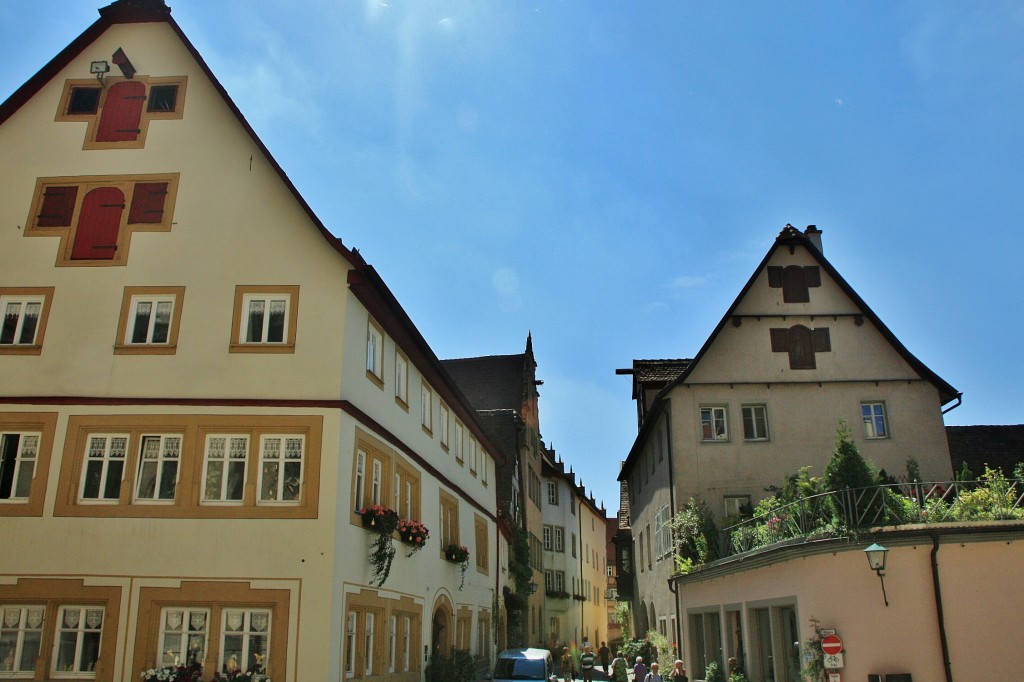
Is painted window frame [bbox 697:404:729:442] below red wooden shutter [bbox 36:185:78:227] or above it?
below

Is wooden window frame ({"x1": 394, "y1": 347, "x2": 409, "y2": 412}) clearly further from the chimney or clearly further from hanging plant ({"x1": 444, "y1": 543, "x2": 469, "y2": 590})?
the chimney

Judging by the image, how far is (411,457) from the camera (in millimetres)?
21594

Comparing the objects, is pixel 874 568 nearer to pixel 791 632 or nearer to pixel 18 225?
pixel 791 632

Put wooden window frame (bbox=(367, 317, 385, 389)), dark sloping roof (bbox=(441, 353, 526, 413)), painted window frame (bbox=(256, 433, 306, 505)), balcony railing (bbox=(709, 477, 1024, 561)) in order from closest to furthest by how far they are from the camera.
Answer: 1. balcony railing (bbox=(709, 477, 1024, 561))
2. painted window frame (bbox=(256, 433, 306, 505))
3. wooden window frame (bbox=(367, 317, 385, 389))
4. dark sloping roof (bbox=(441, 353, 526, 413))

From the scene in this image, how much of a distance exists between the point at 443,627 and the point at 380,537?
311 inches

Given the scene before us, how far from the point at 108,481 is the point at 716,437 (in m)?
17.3

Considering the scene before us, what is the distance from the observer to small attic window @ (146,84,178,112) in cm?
1912

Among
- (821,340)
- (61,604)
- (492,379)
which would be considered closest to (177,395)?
(61,604)

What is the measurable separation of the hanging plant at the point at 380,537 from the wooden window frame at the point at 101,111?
30.6 ft

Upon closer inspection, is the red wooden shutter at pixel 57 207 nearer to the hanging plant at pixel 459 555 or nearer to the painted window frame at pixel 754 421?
the hanging plant at pixel 459 555

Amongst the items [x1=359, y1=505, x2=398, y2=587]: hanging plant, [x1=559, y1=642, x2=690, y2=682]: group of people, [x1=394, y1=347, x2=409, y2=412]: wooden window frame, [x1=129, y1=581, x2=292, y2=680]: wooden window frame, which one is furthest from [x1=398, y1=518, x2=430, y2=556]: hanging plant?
[x1=559, y1=642, x2=690, y2=682]: group of people

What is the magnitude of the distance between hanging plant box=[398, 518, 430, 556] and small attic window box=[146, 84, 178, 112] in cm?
1044

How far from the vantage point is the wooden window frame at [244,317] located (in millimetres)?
16969

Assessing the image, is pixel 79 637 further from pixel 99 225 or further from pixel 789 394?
pixel 789 394
